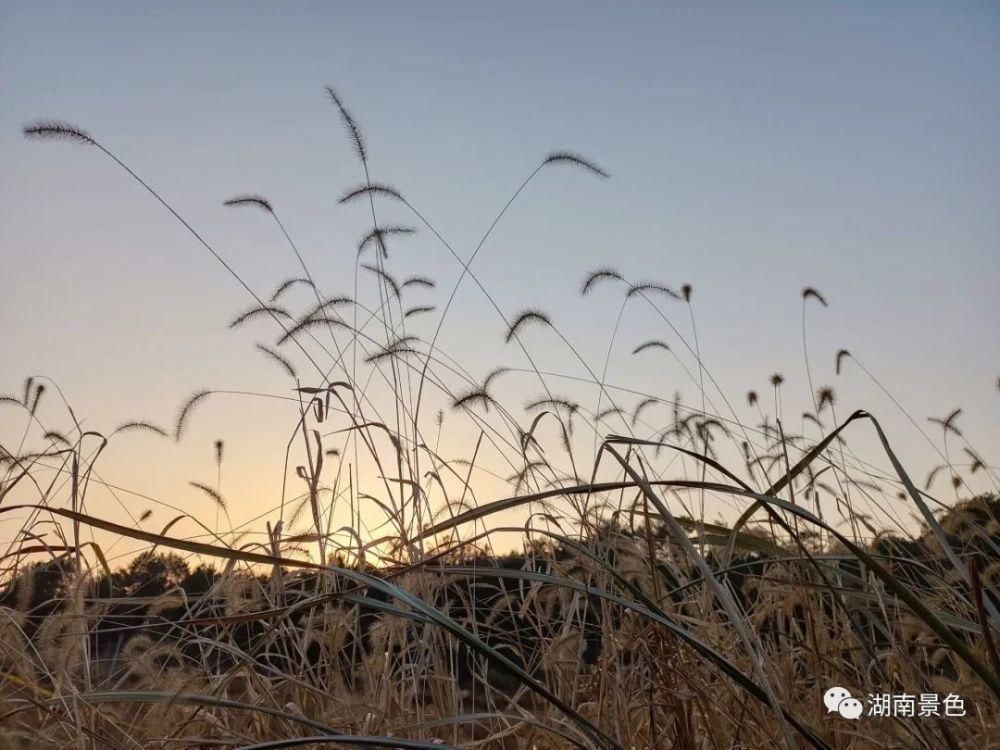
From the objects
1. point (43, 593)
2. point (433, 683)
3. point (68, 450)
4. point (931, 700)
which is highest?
point (68, 450)

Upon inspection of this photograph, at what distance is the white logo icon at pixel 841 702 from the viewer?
6.06 ft

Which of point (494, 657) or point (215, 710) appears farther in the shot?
point (215, 710)

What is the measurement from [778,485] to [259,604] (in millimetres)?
1457

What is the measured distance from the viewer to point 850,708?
6.07 feet

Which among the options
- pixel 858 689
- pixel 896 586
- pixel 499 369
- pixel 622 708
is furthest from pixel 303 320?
pixel 896 586

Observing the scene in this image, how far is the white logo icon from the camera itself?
6.06ft

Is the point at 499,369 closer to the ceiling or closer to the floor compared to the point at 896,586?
closer to the ceiling

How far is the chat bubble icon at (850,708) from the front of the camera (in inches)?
72.0

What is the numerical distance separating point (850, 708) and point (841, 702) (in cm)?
2

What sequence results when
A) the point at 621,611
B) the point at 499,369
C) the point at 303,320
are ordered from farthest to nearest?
the point at 499,369 < the point at 303,320 < the point at 621,611

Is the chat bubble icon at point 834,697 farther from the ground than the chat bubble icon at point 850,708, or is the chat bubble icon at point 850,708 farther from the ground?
the chat bubble icon at point 834,697

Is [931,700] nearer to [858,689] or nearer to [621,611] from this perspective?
[858,689]

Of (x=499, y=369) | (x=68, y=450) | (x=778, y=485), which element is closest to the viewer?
(x=778, y=485)

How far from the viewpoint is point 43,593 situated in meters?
2.71
